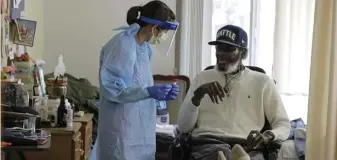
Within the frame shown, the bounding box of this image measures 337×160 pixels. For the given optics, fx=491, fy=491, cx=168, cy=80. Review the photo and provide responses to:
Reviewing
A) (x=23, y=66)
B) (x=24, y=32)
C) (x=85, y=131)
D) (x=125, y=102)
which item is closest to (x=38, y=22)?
(x=24, y=32)

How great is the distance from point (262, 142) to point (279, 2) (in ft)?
5.68

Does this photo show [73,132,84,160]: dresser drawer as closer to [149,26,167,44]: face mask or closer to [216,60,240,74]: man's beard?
[149,26,167,44]: face mask

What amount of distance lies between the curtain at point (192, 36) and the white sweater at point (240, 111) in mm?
1324

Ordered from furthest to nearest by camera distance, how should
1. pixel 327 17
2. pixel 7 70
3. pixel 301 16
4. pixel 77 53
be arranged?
pixel 77 53, pixel 301 16, pixel 7 70, pixel 327 17

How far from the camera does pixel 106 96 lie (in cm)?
236

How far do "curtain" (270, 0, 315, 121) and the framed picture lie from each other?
1837 millimetres

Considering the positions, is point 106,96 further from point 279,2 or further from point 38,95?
point 279,2

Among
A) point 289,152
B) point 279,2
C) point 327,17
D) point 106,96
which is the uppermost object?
point 279,2

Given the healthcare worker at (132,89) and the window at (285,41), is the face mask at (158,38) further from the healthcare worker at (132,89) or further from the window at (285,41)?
the window at (285,41)

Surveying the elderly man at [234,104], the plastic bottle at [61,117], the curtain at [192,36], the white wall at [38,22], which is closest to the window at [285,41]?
the curtain at [192,36]

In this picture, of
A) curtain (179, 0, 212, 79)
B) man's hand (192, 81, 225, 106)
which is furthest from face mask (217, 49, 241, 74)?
curtain (179, 0, 212, 79)

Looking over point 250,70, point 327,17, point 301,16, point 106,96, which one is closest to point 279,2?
point 301,16

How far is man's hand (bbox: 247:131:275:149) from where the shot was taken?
7.72 ft

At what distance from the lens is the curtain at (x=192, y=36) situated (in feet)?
13.1
